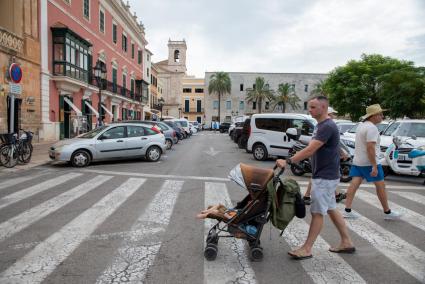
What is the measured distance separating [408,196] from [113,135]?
9.32 m

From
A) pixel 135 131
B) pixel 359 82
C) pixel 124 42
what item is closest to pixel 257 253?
pixel 135 131

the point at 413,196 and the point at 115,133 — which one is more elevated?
the point at 115,133

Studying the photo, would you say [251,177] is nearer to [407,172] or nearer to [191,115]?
[407,172]

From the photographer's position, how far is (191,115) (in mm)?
78750

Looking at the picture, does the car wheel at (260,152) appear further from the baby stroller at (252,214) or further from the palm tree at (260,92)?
the palm tree at (260,92)

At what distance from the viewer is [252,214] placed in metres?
3.92

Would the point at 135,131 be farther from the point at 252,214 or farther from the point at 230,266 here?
the point at 230,266

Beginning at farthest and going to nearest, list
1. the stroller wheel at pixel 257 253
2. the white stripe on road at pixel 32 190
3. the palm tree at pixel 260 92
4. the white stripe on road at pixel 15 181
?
1. the palm tree at pixel 260 92
2. the white stripe on road at pixel 15 181
3. the white stripe on road at pixel 32 190
4. the stroller wheel at pixel 257 253

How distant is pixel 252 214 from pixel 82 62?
2474cm

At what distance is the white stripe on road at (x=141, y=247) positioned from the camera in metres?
3.47

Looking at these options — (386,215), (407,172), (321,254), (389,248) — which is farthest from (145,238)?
(407,172)

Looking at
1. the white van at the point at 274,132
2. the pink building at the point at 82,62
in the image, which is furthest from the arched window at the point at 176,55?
the white van at the point at 274,132

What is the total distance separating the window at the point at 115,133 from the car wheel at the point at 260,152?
5378 millimetres

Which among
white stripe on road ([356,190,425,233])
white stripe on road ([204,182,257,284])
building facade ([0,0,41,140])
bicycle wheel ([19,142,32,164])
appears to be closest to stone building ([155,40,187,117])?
building facade ([0,0,41,140])
